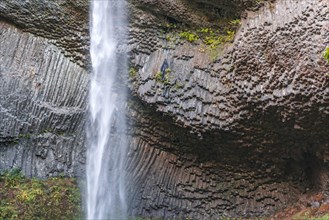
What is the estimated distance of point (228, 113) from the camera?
9930 mm

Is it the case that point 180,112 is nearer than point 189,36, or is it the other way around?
point 180,112

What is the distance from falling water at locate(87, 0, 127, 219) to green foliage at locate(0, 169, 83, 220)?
0.50 metres

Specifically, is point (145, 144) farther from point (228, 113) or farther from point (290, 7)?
point (290, 7)

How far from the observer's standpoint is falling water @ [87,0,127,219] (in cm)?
1038

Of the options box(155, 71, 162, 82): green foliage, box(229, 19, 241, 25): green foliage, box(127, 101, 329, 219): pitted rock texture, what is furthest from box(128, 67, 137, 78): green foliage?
box(229, 19, 241, 25): green foliage

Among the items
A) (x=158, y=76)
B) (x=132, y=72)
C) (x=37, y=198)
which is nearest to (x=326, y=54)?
(x=158, y=76)

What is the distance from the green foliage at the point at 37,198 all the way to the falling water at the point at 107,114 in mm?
495

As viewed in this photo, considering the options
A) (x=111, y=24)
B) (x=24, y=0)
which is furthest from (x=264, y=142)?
(x=24, y=0)

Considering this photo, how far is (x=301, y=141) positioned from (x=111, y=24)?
5555 millimetres

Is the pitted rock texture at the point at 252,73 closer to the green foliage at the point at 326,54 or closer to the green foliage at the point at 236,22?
the green foliage at the point at 326,54

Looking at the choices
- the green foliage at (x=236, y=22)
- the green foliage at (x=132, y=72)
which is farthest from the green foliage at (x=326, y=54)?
the green foliage at (x=132, y=72)

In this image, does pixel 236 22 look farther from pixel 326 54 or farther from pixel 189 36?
pixel 326 54

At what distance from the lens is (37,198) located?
9.59 metres

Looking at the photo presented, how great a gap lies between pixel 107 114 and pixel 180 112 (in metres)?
1.98
